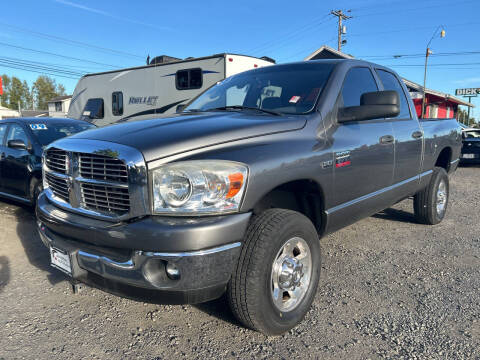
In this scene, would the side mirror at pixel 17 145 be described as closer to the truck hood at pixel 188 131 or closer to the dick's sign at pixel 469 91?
the truck hood at pixel 188 131

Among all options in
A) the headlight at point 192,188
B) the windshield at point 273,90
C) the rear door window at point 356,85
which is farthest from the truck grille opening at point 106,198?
the rear door window at point 356,85

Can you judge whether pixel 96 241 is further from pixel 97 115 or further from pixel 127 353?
pixel 97 115

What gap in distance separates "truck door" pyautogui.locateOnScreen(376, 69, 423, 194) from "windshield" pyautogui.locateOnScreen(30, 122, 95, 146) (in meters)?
4.56

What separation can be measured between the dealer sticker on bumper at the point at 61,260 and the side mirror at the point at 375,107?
217 centimetres

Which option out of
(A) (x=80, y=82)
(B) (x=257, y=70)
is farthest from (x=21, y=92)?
(B) (x=257, y=70)

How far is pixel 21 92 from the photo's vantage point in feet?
240

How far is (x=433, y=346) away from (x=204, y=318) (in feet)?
4.88

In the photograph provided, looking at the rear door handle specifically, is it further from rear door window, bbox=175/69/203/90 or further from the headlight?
rear door window, bbox=175/69/203/90

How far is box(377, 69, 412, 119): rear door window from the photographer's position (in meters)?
3.91

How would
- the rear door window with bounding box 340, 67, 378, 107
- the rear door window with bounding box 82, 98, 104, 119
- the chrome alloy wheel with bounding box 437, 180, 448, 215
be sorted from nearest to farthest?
1. the rear door window with bounding box 340, 67, 378, 107
2. the chrome alloy wheel with bounding box 437, 180, 448, 215
3. the rear door window with bounding box 82, 98, 104, 119

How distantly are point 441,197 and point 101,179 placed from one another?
4518 mm

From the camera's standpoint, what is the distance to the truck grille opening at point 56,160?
2414mm

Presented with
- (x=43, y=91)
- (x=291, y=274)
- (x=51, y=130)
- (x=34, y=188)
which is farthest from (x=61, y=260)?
(x=43, y=91)

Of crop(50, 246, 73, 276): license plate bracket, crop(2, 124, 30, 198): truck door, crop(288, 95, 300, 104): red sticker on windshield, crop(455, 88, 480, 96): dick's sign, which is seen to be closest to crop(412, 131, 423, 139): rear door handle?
crop(288, 95, 300, 104): red sticker on windshield
